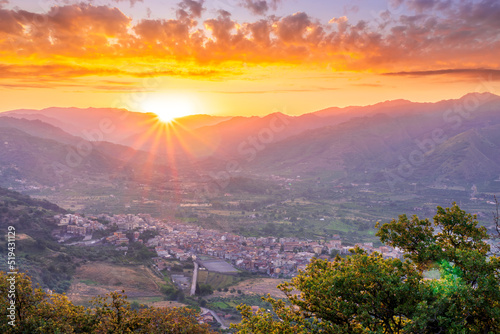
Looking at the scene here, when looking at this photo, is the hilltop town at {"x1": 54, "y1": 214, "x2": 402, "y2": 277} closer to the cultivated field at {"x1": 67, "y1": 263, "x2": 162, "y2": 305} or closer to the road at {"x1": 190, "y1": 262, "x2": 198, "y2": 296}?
the road at {"x1": 190, "y1": 262, "x2": 198, "y2": 296}

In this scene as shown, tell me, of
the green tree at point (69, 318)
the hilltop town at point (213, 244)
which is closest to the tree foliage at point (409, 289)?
the green tree at point (69, 318)

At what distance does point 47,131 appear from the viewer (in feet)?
510

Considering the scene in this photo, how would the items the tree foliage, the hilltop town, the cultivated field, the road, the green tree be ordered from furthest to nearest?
1. the hilltop town
2. the road
3. the cultivated field
4. the green tree
5. the tree foliage

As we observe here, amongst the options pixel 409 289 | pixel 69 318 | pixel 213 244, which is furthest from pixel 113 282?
pixel 409 289

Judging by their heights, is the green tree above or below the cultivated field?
above

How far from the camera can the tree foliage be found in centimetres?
718

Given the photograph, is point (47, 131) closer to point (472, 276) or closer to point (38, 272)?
point (38, 272)

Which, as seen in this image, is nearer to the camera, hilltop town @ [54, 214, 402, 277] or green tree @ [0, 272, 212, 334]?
green tree @ [0, 272, 212, 334]

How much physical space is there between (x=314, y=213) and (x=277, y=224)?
14179 mm

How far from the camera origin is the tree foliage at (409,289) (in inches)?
283

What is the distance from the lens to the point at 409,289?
7.80m

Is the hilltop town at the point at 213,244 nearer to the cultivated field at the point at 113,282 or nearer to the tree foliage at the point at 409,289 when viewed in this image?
the cultivated field at the point at 113,282

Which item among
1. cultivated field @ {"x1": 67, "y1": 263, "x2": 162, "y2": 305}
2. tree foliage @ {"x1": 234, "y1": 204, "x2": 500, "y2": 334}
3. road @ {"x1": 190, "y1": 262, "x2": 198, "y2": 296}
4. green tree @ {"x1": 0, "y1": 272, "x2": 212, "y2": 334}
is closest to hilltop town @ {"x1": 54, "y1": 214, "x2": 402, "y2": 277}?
road @ {"x1": 190, "y1": 262, "x2": 198, "y2": 296}

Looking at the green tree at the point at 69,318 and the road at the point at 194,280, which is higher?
the green tree at the point at 69,318
